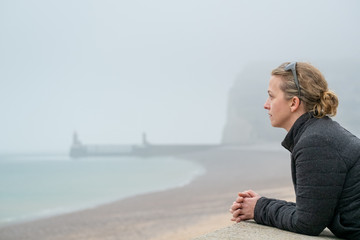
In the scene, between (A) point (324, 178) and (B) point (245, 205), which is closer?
(A) point (324, 178)

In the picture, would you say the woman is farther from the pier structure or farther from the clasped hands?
the pier structure

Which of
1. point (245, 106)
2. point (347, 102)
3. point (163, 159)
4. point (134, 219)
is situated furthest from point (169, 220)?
point (245, 106)

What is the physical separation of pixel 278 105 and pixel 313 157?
252mm

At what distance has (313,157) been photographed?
Result: 54.9 inches

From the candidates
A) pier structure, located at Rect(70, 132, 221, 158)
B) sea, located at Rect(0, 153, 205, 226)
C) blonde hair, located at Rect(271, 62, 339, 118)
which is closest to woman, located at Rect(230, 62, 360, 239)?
blonde hair, located at Rect(271, 62, 339, 118)

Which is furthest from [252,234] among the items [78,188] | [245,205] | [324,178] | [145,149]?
[145,149]

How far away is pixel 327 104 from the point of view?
147 cm

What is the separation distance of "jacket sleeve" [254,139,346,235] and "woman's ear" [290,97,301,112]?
16 centimetres

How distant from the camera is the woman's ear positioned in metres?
1.52

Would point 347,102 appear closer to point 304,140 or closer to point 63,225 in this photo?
point 63,225

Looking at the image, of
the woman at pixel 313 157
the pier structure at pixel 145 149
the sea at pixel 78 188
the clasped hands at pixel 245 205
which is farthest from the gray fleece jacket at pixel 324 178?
the pier structure at pixel 145 149

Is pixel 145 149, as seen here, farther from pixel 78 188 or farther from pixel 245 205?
pixel 245 205

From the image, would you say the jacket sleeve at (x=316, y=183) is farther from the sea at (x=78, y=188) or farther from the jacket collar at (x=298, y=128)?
the sea at (x=78, y=188)

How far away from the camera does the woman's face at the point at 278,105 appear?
61.2 inches
